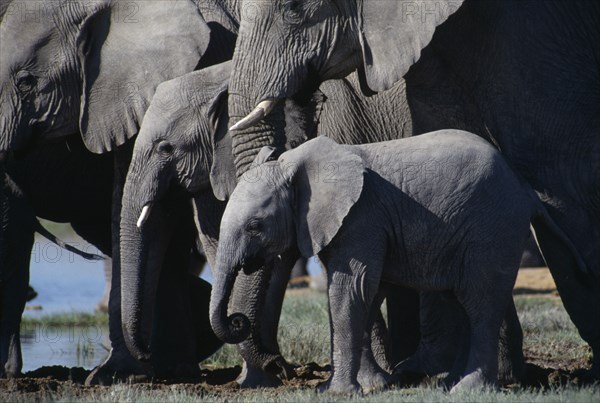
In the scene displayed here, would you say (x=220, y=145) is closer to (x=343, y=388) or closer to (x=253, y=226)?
(x=253, y=226)

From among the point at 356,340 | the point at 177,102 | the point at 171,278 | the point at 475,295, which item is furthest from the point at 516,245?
the point at 171,278

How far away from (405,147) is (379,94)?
1.28 m

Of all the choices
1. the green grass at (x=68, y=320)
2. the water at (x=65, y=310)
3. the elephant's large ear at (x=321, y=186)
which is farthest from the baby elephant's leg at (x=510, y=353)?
the green grass at (x=68, y=320)

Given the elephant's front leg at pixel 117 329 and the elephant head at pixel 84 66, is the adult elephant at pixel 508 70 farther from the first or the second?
the elephant's front leg at pixel 117 329

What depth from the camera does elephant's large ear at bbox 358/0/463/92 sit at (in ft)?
24.3

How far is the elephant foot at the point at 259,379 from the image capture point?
7.75 meters

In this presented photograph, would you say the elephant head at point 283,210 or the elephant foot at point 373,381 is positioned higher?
the elephant head at point 283,210

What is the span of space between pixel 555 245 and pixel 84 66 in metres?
2.89

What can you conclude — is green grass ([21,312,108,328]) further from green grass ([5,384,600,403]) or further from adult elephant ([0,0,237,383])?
green grass ([5,384,600,403])

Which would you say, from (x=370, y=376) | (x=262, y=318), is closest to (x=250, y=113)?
(x=262, y=318)

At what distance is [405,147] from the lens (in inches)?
279

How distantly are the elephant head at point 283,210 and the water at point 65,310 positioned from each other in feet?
10.2

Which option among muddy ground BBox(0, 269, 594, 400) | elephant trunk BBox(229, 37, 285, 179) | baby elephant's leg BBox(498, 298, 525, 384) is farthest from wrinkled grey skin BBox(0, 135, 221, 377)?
baby elephant's leg BBox(498, 298, 525, 384)

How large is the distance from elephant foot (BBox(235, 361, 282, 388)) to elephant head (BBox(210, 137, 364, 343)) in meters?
0.68
